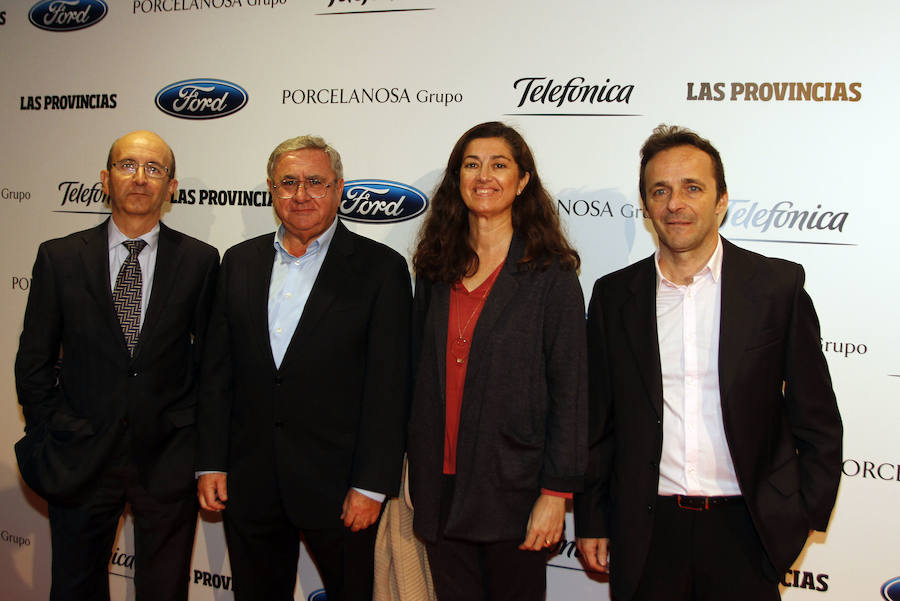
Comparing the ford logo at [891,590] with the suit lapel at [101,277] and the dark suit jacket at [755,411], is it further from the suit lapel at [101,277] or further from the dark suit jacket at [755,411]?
the suit lapel at [101,277]

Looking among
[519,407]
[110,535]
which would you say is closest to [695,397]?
[519,407]

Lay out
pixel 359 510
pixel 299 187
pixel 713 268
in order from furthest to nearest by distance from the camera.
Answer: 1. pixel 299 187
2. pixel 359 510
3. pixel 713 268

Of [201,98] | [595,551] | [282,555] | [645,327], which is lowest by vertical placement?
[282,555]

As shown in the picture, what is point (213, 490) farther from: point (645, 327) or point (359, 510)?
point (645, 327)

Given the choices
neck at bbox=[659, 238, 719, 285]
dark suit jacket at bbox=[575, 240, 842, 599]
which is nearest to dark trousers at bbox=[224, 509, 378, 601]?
dark suit jacket at bbox=[575, 240, 842, 599]

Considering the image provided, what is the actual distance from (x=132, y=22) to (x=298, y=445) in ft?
8.22

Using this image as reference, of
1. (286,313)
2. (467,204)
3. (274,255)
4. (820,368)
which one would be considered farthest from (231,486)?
(820,368)

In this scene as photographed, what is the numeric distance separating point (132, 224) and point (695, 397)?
2127mm

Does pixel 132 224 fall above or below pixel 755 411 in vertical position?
above

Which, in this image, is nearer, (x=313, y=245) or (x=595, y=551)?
(x=595, y=551)

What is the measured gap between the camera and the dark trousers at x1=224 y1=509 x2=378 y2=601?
2.28 meters

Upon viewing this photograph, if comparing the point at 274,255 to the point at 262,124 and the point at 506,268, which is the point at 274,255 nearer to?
the point at 506,268

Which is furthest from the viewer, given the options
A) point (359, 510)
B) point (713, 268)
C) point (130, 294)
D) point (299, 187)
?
point (130, 294)

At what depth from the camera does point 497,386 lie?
1985mm
